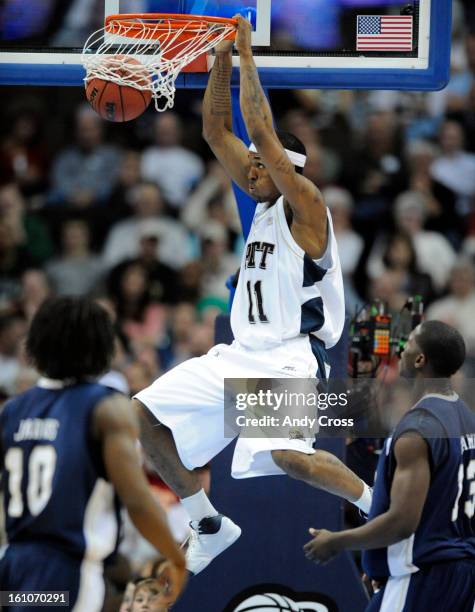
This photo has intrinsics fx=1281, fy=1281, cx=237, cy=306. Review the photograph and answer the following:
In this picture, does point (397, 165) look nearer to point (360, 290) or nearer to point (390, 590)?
point (360, 290)

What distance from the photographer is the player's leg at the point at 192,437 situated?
7.05 m

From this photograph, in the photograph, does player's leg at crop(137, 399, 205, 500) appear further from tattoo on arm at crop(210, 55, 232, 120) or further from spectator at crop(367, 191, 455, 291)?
spectator at crop(367, 191, 455, 291)

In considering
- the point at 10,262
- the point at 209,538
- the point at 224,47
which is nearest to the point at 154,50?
the point at 224,47

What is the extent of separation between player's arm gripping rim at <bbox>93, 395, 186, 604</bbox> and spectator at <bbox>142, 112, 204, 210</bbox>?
26.5ft

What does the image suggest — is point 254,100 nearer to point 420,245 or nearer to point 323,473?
point 323,473

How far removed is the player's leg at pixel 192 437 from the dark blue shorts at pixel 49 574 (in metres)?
1.93

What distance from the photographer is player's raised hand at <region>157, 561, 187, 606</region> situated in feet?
17.2

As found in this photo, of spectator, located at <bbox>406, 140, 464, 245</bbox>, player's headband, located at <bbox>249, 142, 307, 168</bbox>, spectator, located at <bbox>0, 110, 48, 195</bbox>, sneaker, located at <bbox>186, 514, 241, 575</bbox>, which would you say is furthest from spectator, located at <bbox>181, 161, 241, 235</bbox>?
sneaker, located at <bbox>186, 514, 241, 575</bbox>

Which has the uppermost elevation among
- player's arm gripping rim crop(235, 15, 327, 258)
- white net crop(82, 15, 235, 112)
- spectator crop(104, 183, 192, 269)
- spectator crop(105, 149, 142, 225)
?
white net crop(82, 15, 235, 112)

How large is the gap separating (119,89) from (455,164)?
6532 mm

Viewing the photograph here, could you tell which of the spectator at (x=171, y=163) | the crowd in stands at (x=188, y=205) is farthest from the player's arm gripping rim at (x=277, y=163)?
the spectator at (x=171, y=163)

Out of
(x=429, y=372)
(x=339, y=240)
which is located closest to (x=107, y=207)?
(x=339, y=240)

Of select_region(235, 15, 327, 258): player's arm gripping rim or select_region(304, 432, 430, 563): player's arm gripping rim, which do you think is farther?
select_region(235, 15, 327, 258): player's arm gripping rim

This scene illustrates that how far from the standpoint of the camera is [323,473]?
6.76 metres
